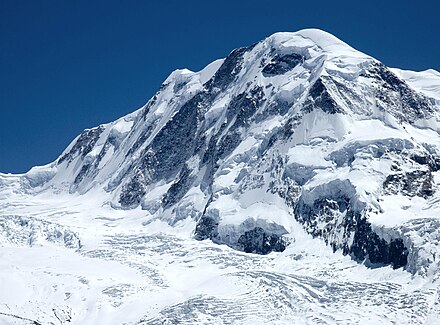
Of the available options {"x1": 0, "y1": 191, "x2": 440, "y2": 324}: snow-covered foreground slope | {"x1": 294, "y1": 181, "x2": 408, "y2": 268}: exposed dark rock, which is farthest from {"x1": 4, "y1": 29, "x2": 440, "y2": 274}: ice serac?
{"x1": 0, "y1": 191, "x2": 440, "y2": 324}: snow-covered foreground slope

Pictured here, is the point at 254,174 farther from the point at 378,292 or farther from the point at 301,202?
the point at 378,292

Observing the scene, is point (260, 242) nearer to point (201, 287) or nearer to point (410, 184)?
point (201, 287)

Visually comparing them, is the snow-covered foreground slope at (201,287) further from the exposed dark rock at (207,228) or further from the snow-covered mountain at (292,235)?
the exposed dark rock at (207,228)

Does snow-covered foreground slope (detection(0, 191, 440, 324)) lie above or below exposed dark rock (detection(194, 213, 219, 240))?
below

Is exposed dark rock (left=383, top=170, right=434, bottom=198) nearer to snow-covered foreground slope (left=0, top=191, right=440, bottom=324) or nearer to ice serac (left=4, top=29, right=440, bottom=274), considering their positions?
ice serac (left=4, top=29, right=440, bottom=274)

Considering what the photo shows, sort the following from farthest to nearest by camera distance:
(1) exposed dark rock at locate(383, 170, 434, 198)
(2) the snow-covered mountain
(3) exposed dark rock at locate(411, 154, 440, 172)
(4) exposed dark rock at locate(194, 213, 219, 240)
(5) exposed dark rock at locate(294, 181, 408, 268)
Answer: (4) exposed dark rock at locate(194, 213, 219, 240) < (3) exposed dark rock at locate(411, 154, 440, 172) < (1) exposed dark rock at locate(383, 170, 434, 198) < (5) exposed dark rock at locate(294, 181, 408, 268) < (2) the snow-covered mountain

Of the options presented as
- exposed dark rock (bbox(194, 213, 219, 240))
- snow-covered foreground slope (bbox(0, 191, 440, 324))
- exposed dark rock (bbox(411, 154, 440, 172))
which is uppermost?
exposed dark rock (bbox(411, 154, 440, 172))

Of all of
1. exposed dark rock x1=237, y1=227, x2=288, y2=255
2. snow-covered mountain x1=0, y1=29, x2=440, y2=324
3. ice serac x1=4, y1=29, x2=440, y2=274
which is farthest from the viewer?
exposed dark rock x1=237, y1=227, x2=288, y2=255

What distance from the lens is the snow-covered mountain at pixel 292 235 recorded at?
392ft

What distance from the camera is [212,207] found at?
17275cm

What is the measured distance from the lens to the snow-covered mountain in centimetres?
11938

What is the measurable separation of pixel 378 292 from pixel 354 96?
249ft

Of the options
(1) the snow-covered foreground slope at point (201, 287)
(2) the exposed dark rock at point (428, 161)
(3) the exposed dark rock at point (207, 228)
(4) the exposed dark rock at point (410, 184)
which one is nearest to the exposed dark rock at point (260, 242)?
(1) the snow-covered foreground slope at point (201, 287)

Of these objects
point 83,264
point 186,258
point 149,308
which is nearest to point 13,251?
point 83,264
